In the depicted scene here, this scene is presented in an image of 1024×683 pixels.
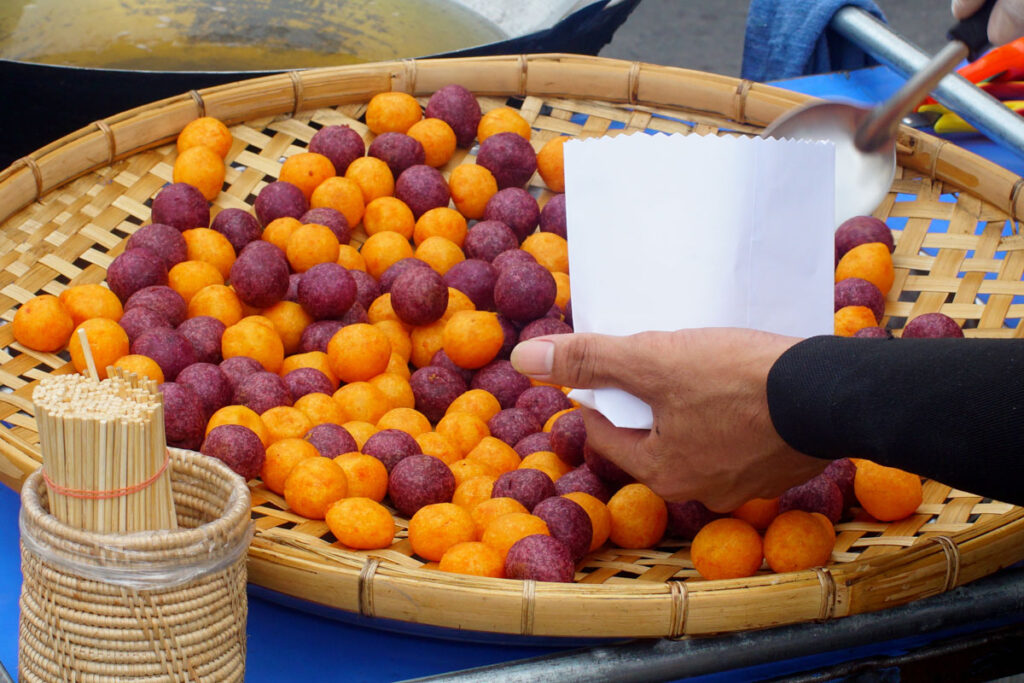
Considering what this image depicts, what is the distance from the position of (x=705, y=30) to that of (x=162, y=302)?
4320mm

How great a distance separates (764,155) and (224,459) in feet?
2.38

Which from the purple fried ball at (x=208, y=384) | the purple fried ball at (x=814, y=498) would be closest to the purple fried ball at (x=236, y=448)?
the purple fried ball at (x=208, y=384)

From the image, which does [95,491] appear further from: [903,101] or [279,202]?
Answer: [903,101]

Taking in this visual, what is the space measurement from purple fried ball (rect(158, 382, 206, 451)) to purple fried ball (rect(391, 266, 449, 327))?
0.37 metres

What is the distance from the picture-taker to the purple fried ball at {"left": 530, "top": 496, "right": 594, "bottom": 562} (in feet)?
Result: 3.50

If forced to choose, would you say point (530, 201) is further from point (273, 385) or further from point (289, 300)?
point (273, 385)

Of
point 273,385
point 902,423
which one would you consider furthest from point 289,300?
point 902,423

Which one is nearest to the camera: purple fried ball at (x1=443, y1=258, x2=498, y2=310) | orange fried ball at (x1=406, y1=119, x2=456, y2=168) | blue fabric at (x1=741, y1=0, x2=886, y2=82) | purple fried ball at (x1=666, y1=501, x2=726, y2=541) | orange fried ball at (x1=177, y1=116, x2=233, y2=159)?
purple fried ball at (x1=666, y1=501, x2=726, y2=541)

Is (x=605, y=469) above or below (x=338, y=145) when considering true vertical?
below

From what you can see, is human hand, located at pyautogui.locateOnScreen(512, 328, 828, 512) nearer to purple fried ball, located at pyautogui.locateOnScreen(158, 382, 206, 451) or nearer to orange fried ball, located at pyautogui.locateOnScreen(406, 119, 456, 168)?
purple fried ball, located at pyautogui.locateOnScreen(158, 382, 206, 451)

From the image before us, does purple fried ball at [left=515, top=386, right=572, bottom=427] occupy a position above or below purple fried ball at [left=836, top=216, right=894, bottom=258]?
below

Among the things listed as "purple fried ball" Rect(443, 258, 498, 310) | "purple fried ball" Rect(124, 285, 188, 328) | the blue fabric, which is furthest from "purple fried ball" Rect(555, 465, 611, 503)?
the blue fabric

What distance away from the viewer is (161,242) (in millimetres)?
1533

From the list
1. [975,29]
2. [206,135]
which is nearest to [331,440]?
[206,135]
